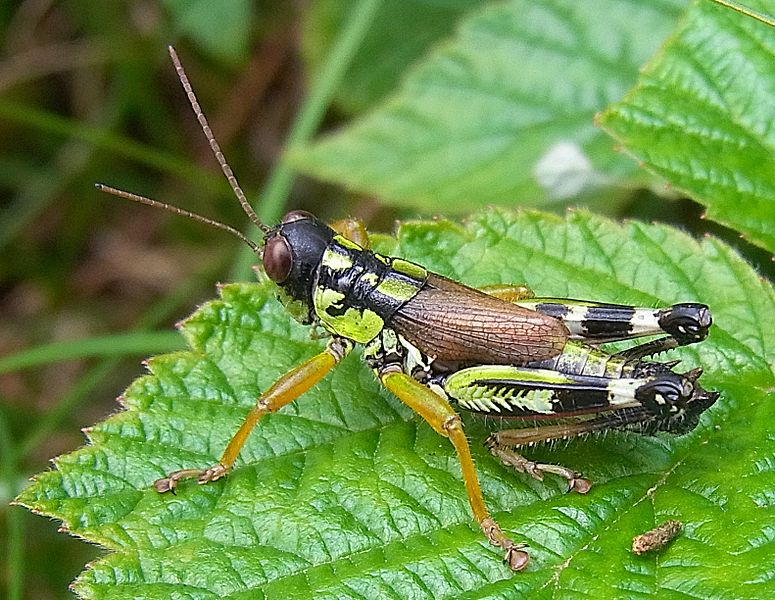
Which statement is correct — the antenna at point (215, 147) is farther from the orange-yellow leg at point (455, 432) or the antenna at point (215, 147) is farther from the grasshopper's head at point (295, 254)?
the orange-yellow leg at point (455, 432)

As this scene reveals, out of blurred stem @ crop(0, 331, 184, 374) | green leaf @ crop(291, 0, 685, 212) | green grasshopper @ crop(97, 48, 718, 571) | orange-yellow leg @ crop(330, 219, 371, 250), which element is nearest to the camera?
green grasshopper @ crop(97, 48, 718, 571)

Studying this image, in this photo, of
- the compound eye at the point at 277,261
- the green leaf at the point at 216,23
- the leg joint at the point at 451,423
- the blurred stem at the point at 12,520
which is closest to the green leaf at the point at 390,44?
the green leaf at the point at 216,23

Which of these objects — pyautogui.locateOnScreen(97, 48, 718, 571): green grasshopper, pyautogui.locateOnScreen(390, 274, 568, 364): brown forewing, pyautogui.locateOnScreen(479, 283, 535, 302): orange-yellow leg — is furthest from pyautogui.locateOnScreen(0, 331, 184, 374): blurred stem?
pyautogui.locateOnScreen(479, 283, 535, 302): orange-yellow leg

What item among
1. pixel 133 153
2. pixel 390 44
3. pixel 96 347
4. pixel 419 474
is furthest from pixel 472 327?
pixel 390 44

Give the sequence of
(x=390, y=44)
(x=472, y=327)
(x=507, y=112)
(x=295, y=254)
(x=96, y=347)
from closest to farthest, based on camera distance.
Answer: (x=472, y=327) < (x=295, y=254) < (x=96, y=347) < (x=507, y=112) < (x=390, y=44)

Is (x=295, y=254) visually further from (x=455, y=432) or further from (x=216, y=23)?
(x=216, y=23)

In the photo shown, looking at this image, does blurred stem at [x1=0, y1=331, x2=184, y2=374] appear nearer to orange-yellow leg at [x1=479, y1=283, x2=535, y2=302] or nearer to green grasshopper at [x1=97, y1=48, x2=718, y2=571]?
green grasshopper at [x1=97, y1=48, x2=718, y2=571]
